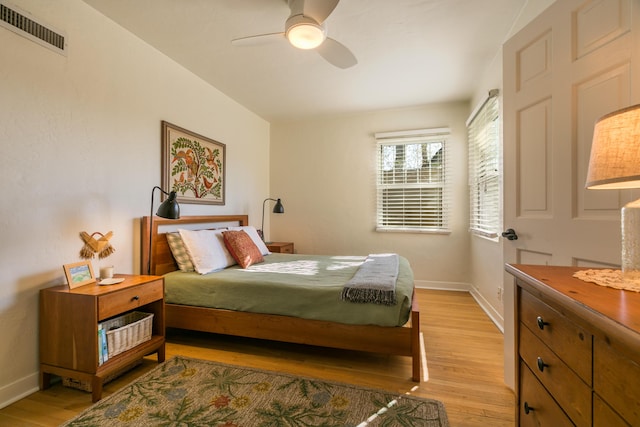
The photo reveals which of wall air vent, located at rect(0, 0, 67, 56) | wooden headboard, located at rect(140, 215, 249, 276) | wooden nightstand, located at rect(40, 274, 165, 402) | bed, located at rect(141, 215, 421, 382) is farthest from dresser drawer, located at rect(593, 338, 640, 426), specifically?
wall air vent, located at rect(0, 0, 67, 56)

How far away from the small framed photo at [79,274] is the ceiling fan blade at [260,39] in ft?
5.90

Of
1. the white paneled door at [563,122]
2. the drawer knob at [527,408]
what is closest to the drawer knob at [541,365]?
the drawer knob at [527,408]

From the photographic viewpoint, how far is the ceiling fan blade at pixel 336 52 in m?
2.06

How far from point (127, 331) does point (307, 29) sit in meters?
2.28

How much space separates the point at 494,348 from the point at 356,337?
1.19m

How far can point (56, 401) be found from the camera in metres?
1.63

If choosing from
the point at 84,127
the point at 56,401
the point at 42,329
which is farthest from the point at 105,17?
the point at 56,401

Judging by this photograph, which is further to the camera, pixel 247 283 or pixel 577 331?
pixel 247 283

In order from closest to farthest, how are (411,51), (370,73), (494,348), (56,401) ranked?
1. (56,401)
2. (494,348)
3. (411,51)
4. (370,73)

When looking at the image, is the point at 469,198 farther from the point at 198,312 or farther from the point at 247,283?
the point at 198,312

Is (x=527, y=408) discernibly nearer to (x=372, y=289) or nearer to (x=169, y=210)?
(x=372, y=289)

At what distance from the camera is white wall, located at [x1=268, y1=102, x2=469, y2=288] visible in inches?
151

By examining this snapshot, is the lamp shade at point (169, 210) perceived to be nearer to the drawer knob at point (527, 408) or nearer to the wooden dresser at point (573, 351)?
the wooden dresser at point (573, 351)

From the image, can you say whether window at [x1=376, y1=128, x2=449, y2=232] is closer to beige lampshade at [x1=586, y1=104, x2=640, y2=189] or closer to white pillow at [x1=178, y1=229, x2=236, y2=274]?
white pillow at [x1=178, y1=229, x2=236, y2=274]
